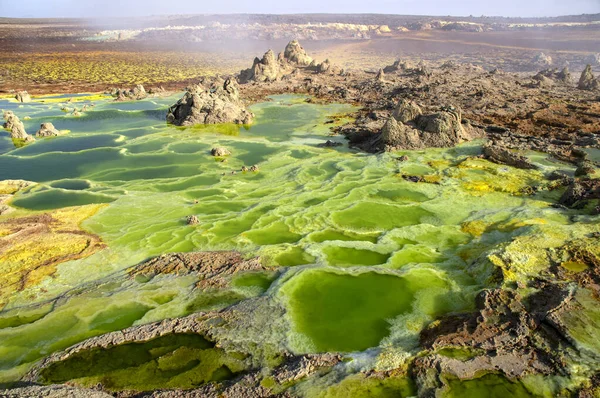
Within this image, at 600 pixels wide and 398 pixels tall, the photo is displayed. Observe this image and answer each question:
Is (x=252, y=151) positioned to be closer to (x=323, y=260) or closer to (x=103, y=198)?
(x=103, y=198)

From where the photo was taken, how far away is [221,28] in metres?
131

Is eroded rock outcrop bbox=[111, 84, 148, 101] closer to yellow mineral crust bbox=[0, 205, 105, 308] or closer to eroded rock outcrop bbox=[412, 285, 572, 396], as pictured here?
yellow mineral crust bbox=[0, 205, 105, 308]

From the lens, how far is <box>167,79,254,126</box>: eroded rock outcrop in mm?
23562

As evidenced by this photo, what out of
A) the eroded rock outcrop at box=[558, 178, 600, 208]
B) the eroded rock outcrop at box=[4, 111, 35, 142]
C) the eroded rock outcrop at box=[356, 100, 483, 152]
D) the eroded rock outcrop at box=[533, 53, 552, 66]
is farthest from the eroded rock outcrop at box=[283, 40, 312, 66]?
the eroded rock outcrop at box=[558, 178, 600, 208]

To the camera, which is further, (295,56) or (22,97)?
(295,56)

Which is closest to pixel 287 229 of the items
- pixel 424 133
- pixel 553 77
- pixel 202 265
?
pixel 202 265

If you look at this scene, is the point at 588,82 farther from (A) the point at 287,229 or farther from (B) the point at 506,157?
(A) the point at 287,229

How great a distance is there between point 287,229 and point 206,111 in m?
15.4

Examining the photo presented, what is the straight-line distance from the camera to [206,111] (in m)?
23.8

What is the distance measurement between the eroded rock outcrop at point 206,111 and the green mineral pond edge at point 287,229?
3834mm

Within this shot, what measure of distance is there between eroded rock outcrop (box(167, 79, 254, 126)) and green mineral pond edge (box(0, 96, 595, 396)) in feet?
12.6

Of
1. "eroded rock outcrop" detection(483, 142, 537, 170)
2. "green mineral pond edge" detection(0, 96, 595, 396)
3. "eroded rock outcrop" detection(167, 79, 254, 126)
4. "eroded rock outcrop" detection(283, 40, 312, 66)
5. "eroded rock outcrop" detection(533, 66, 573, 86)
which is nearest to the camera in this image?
"green mineral pond edge" detection(0, 96, 595, 396)

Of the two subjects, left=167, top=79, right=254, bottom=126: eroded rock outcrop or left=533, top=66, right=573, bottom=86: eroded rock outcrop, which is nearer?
left=167, top=79, right=254, bottom=126: eroded rock outcrop

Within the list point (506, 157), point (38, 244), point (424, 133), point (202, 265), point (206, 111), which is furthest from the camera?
point (206, 111)
